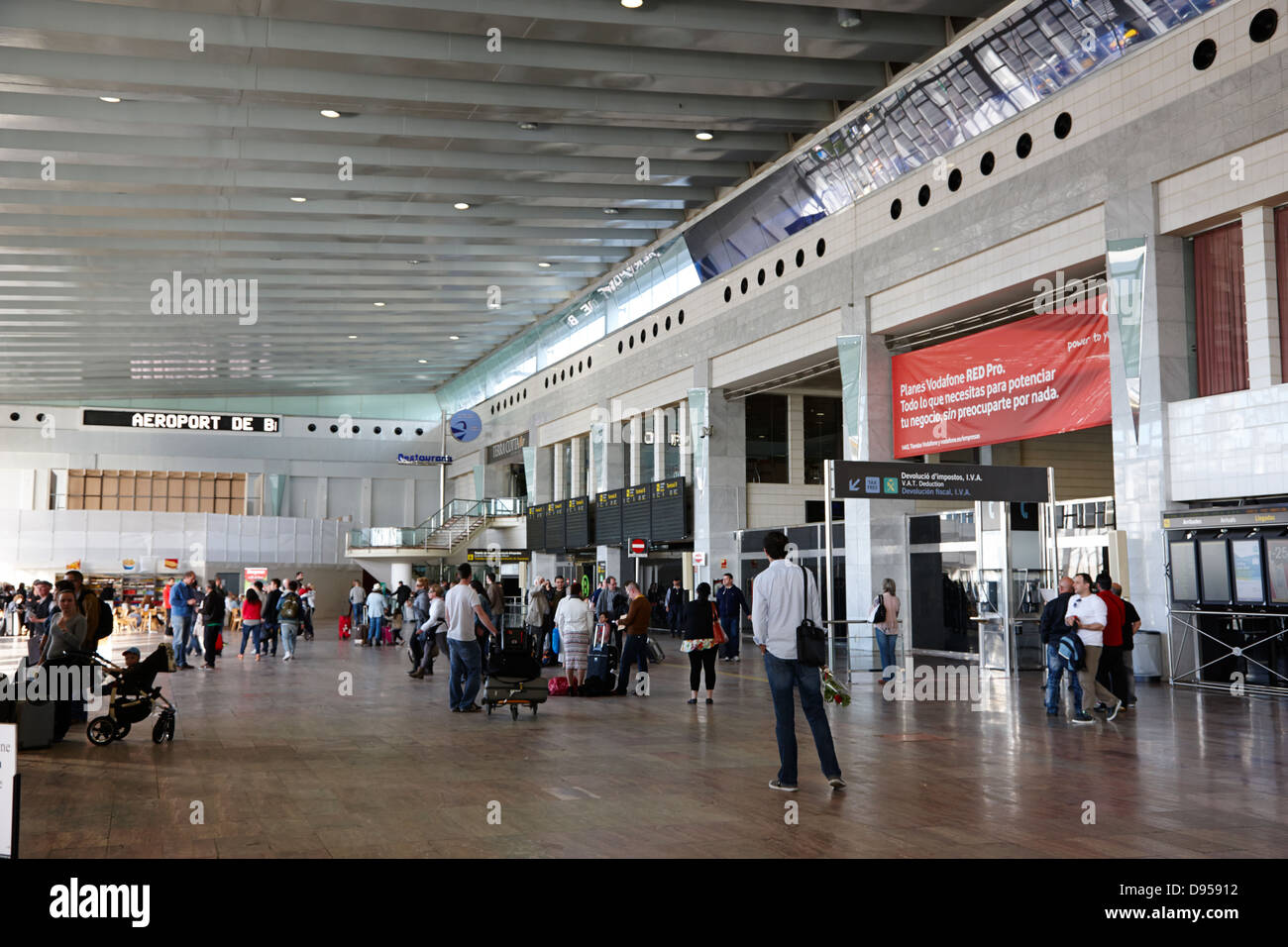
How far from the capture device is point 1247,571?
12.7m

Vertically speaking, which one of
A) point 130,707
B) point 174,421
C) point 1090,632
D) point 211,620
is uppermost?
point 174,421

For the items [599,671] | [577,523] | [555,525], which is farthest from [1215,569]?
[555,525]

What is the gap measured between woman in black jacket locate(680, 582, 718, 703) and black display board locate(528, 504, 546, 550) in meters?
23.6

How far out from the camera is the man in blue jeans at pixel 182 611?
18125 millimetres

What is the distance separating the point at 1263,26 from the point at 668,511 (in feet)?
56.3

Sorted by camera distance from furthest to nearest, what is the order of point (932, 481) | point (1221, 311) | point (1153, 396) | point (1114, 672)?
point (932, 481) → point (1153, 396) → point (1221, 311) → point (1114, 672)

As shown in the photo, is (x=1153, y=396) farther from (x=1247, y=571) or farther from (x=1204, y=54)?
(x=1204, y=54)

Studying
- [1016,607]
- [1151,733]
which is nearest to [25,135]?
[1016,607]

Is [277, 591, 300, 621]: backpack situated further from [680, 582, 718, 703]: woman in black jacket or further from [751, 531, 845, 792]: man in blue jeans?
[751, 531, 845, 792]: man in blue jeans

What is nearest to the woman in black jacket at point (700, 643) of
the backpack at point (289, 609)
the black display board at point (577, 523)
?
the backpack at point (289, 609)

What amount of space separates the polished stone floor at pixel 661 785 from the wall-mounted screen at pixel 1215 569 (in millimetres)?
1346

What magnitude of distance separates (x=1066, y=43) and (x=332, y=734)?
12712 mm

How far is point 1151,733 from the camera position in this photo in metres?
9.51
